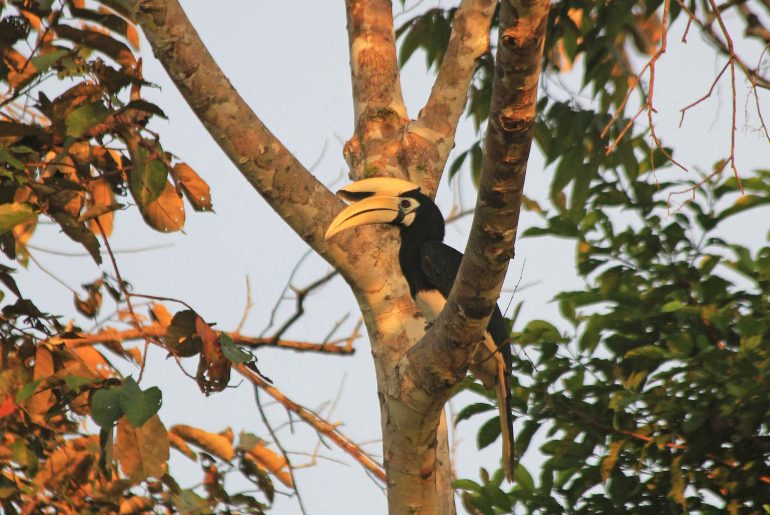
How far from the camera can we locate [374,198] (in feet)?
11.3

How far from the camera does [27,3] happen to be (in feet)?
8.22

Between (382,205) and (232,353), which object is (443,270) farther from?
(232,353)

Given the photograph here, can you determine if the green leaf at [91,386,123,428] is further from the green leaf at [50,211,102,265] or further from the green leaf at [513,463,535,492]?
the green leaf at [513,463,535,492]

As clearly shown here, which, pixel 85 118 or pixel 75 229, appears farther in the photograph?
pixel 75 229

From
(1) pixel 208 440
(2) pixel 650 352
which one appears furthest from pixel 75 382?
(2) pixel 650 352

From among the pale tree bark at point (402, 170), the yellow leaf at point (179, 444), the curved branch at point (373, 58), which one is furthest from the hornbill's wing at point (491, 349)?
the yellow leaf at point (179, 444)

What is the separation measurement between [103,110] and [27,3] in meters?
0.47

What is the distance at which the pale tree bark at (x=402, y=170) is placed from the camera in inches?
78.4

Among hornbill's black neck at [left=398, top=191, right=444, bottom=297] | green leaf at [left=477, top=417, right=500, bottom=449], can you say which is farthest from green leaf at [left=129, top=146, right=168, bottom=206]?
hornbill's black neck at [left=398, top=191, right=444, bottom=297]

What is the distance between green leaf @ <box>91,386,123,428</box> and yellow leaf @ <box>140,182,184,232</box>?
746 millimetres

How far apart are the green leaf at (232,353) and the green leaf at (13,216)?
52 cm

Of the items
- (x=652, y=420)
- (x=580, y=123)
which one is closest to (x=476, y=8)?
(x=580, y=123)

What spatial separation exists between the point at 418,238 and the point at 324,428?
1018 millimetres

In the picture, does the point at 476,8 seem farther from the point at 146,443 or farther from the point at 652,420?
the point at 146,443
